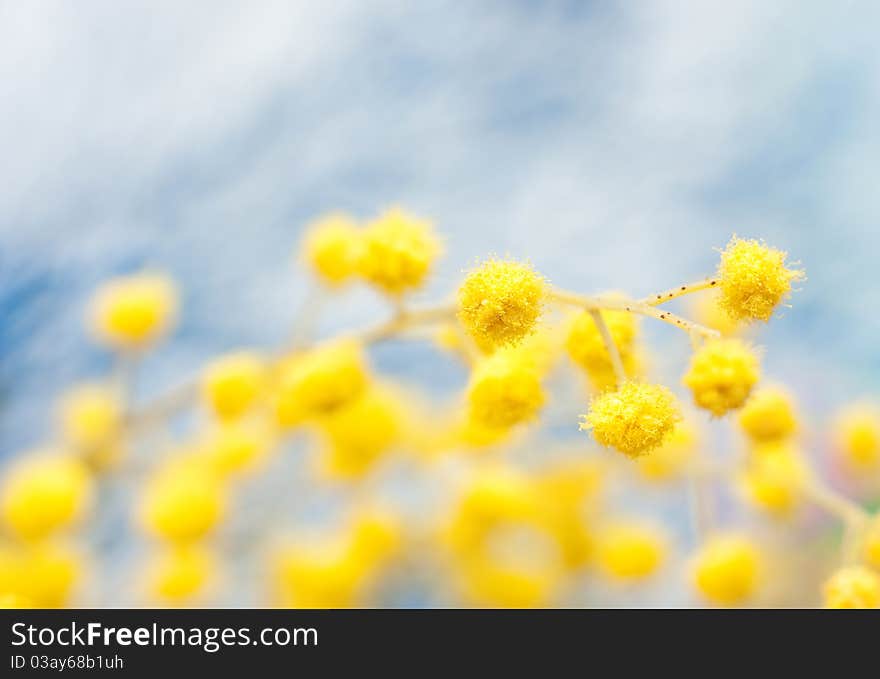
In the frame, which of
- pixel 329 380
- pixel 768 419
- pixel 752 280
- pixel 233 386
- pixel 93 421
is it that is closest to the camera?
pixel 752 280

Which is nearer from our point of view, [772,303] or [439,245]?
[772,303]

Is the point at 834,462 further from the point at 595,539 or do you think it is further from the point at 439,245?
the point at 439,245

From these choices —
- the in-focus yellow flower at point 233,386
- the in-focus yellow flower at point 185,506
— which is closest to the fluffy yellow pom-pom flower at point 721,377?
the in-focus yellow flower at point 233,386

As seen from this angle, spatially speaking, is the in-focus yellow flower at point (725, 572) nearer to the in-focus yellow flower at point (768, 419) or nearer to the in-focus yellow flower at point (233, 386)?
the in-focus yellow flower at point (768, 419)

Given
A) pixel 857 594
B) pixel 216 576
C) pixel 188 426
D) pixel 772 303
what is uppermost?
pixel 188 426

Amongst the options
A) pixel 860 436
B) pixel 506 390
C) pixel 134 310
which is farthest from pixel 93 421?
pixel 860 436

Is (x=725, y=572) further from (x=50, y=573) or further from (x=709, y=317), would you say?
(x=50, y=573)
